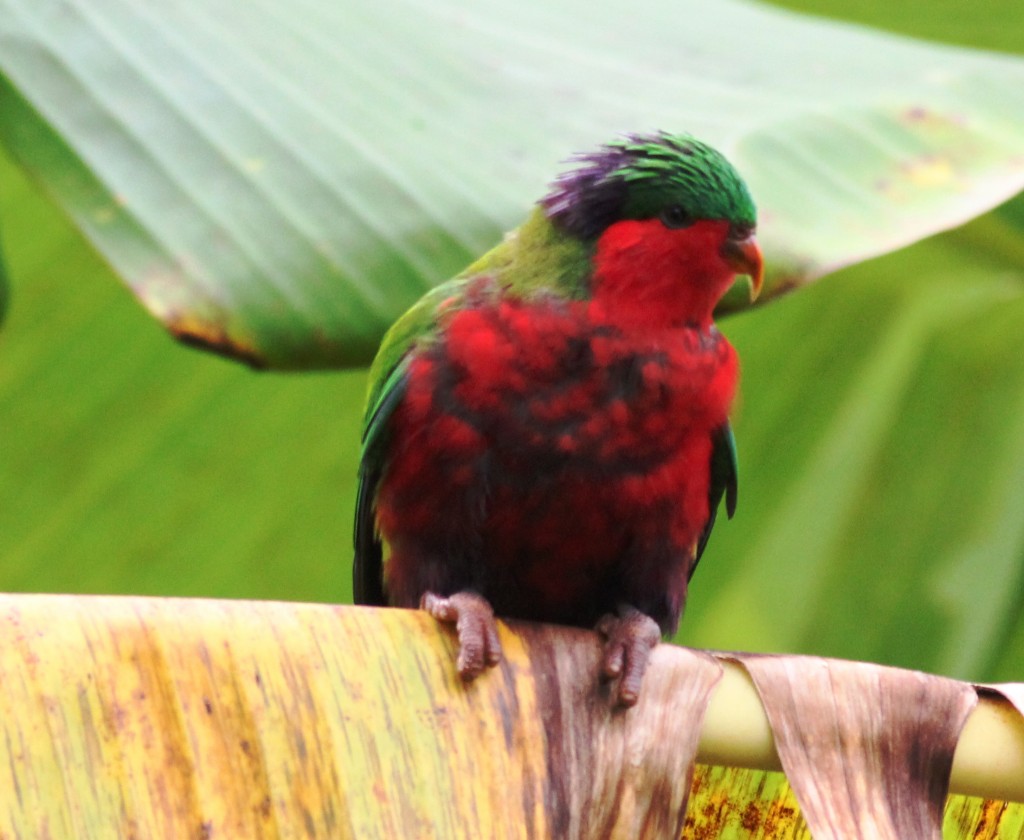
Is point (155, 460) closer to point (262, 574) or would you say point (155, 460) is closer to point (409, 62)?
point (262, 574)

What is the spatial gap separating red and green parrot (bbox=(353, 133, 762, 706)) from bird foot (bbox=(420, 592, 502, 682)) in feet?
1.44

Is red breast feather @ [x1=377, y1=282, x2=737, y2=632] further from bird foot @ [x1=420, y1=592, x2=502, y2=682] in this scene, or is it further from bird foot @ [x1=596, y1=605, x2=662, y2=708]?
bird foot @ [x1=420, y1=592, x2=502, y2=682]

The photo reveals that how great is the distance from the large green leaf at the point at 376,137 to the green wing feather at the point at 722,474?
0.46 m

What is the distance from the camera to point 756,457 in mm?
2846

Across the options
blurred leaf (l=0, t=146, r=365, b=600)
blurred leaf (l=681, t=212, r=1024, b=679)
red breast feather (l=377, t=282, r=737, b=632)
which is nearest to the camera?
red breast feather (l=377, t=282, r=737, b=632)

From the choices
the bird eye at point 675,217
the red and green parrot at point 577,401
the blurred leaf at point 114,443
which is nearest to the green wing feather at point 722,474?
the red and green parrot at point 577,401

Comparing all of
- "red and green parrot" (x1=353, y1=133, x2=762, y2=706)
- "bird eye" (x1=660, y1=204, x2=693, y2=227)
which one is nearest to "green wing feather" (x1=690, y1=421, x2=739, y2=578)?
"red and green parrot" (x1=353, y1=133, x2=762, y2=706)

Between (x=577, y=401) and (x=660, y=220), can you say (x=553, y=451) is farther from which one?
(x=660, y=220)

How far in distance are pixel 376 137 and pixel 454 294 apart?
0.42 metres

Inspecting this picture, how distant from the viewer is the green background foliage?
2.53 m

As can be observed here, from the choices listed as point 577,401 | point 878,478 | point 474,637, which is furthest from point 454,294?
point 878,478

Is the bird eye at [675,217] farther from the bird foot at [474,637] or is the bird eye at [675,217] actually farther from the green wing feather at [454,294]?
the bird foot at [474,637]

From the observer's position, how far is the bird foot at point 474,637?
52.3 inches

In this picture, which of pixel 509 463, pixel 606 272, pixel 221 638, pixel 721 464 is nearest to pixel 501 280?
pixel 606 272
